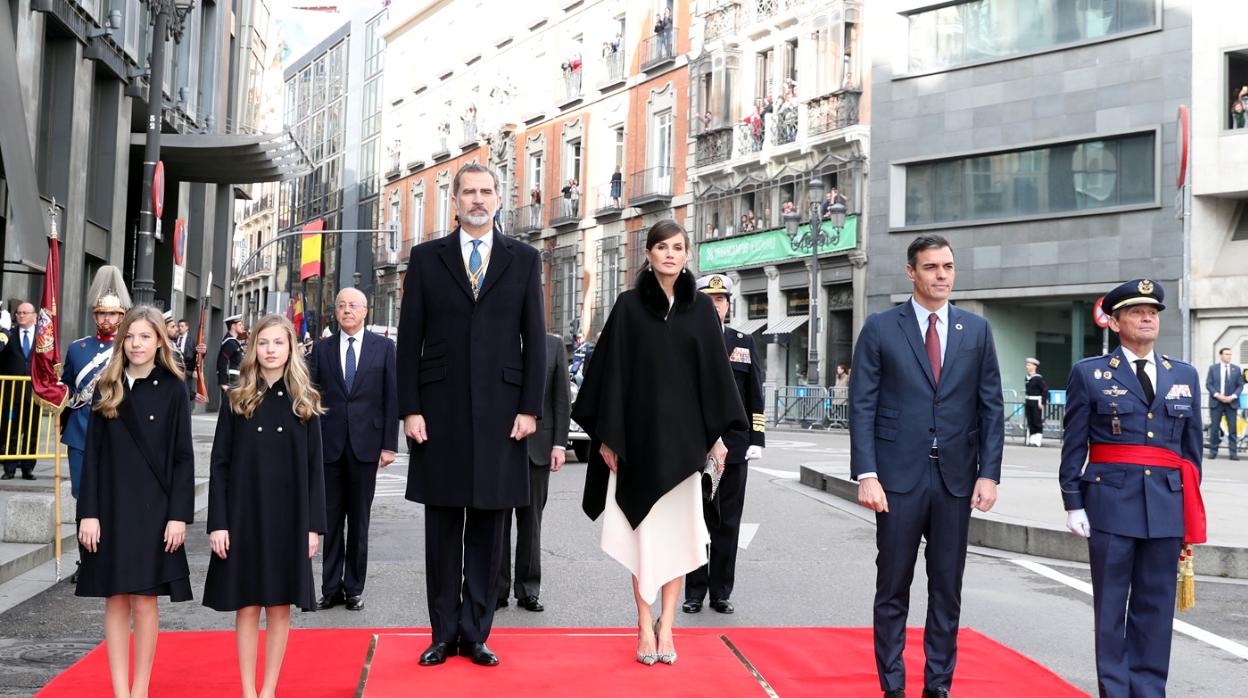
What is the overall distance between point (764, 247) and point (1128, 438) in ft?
115

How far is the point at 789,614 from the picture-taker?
326 inches

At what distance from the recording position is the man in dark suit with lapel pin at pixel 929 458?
5.82 meters

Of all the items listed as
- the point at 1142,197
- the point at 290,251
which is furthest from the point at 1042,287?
the point at 290,251

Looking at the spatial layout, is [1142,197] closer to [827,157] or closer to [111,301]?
[827,157]

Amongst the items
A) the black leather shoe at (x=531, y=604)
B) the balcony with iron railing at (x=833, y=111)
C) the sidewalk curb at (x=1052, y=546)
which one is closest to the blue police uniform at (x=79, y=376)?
the black leather shoe at (x=531, y=604)

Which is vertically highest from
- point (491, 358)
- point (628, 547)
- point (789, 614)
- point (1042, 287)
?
point (1042, 287)

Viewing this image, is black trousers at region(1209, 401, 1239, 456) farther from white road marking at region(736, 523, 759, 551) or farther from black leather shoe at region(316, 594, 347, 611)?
black leather shoe at region(316, 594, 347, 611)

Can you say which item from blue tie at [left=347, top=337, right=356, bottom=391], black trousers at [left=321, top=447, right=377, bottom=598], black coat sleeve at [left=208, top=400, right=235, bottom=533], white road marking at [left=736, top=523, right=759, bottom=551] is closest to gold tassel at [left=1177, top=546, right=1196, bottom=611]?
black coat sleeve at [left=208, top=400, right=235, bottom=533]

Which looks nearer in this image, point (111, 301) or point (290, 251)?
point (111, 301)

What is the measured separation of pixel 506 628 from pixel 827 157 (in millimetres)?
32126

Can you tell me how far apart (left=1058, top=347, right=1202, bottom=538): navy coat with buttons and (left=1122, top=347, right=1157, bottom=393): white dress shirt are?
0.01m

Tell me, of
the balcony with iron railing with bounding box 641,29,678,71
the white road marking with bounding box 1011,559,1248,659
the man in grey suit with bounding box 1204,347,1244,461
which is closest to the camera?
the white road marking with bounding box 1011,559,1248,659

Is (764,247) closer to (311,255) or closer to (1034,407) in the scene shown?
(1034,407)

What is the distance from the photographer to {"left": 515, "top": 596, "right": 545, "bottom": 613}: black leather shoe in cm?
832
